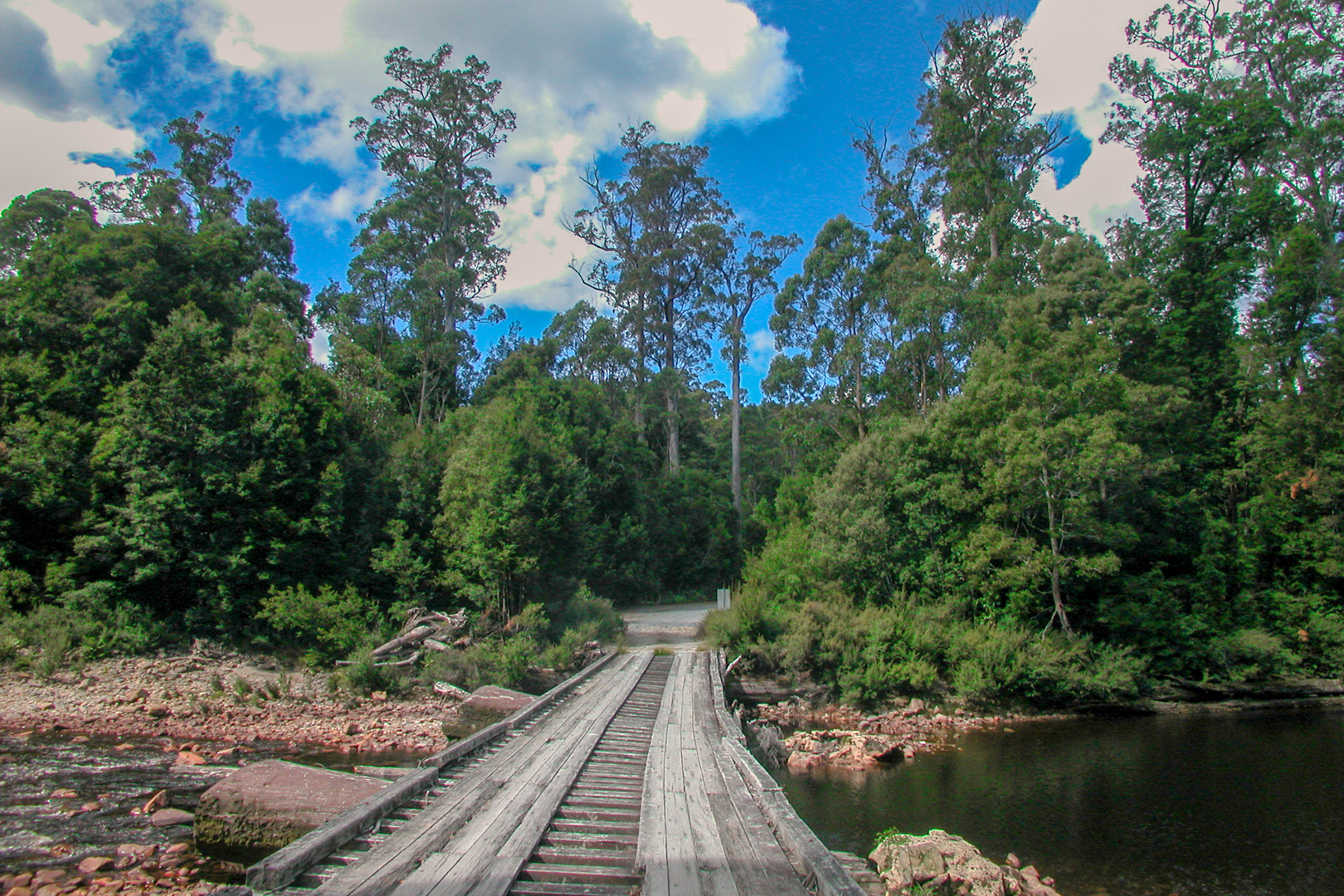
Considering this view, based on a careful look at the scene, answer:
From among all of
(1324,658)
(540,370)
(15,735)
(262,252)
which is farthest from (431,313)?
(1324,658)

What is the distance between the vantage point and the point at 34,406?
1702 cm

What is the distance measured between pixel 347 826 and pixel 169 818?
5062 millimetres

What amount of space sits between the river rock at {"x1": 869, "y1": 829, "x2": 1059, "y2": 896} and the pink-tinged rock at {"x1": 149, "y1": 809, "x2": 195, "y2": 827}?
8.32 meters

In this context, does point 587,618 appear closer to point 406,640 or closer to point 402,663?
point 406,640

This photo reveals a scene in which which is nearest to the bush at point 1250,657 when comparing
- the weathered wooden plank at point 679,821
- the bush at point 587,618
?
the bush at point 587,618

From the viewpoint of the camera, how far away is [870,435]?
24375 mm

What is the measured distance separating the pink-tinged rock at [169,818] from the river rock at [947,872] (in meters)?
8.32

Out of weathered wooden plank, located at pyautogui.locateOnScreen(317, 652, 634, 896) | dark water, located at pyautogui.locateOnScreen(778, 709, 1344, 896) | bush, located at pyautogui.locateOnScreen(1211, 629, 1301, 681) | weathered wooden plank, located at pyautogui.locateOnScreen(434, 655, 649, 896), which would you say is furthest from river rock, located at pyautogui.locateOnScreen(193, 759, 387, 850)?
bush, located at pyautogui.locateOnScreen(1211, 629, 1301, 681)

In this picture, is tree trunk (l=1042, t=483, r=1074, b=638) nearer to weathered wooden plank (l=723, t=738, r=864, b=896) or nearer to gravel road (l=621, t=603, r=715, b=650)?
gravel road (l=621, t=603, r=715, b=650)

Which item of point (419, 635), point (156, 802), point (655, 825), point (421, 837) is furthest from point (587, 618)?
point (421, 837)

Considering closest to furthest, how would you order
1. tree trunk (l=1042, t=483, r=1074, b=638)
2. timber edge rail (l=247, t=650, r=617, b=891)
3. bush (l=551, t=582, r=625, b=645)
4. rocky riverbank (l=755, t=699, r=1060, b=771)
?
timber edge rail (l=247, t=650, r=617, b=891), rocky riverbank (l=755, t=699, r=1060, b=771), tree trunk (l=1042, t=483, r=1074, b=638), bush (l=551, t=582, r=625, b=645)

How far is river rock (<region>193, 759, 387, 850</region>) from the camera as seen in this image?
24.1 feet

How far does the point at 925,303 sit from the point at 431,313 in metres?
22.5

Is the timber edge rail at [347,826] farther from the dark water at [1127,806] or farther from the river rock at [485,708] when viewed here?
the river rock at [485,708]
